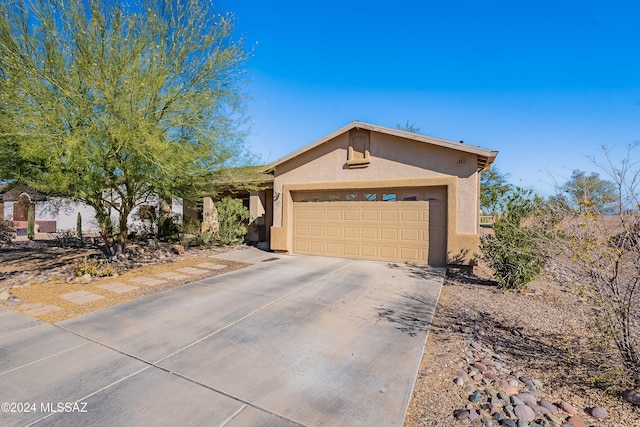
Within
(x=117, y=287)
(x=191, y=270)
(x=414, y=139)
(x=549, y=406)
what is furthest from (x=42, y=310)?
(x=414, y=139)

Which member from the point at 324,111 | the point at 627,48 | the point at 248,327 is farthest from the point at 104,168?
the point at 627,48

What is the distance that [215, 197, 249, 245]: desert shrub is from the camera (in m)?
13.0

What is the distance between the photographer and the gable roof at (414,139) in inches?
343

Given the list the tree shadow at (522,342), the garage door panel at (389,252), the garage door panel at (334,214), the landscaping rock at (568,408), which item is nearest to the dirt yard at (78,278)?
the garage door panel at (334,214)

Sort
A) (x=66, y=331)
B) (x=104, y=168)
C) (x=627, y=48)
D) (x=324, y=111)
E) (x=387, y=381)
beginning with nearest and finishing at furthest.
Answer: (x=387, y=381)
(x=66, y=331)
(x=104, y=168)
(x=627, y=48)
(x=324, y=111)

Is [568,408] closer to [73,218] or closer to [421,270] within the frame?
[421,270]

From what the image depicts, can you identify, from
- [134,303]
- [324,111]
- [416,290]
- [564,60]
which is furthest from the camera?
[324,111]

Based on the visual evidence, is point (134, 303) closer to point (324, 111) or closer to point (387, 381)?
point (387, 381)

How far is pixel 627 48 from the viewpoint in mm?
9211

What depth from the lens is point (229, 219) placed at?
13125 mm

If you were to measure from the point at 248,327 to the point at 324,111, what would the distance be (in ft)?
47.4

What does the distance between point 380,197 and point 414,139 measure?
219 cm

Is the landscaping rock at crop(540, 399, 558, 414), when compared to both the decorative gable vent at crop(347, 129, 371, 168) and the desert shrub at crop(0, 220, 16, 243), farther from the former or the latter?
the desert shrub at crop(0, 220, 16, 243)

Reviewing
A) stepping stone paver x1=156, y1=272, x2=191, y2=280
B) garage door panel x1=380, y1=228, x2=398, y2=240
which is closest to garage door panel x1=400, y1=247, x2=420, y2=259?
garage door panel x1=380, y1=228, x2=398, y2=240
